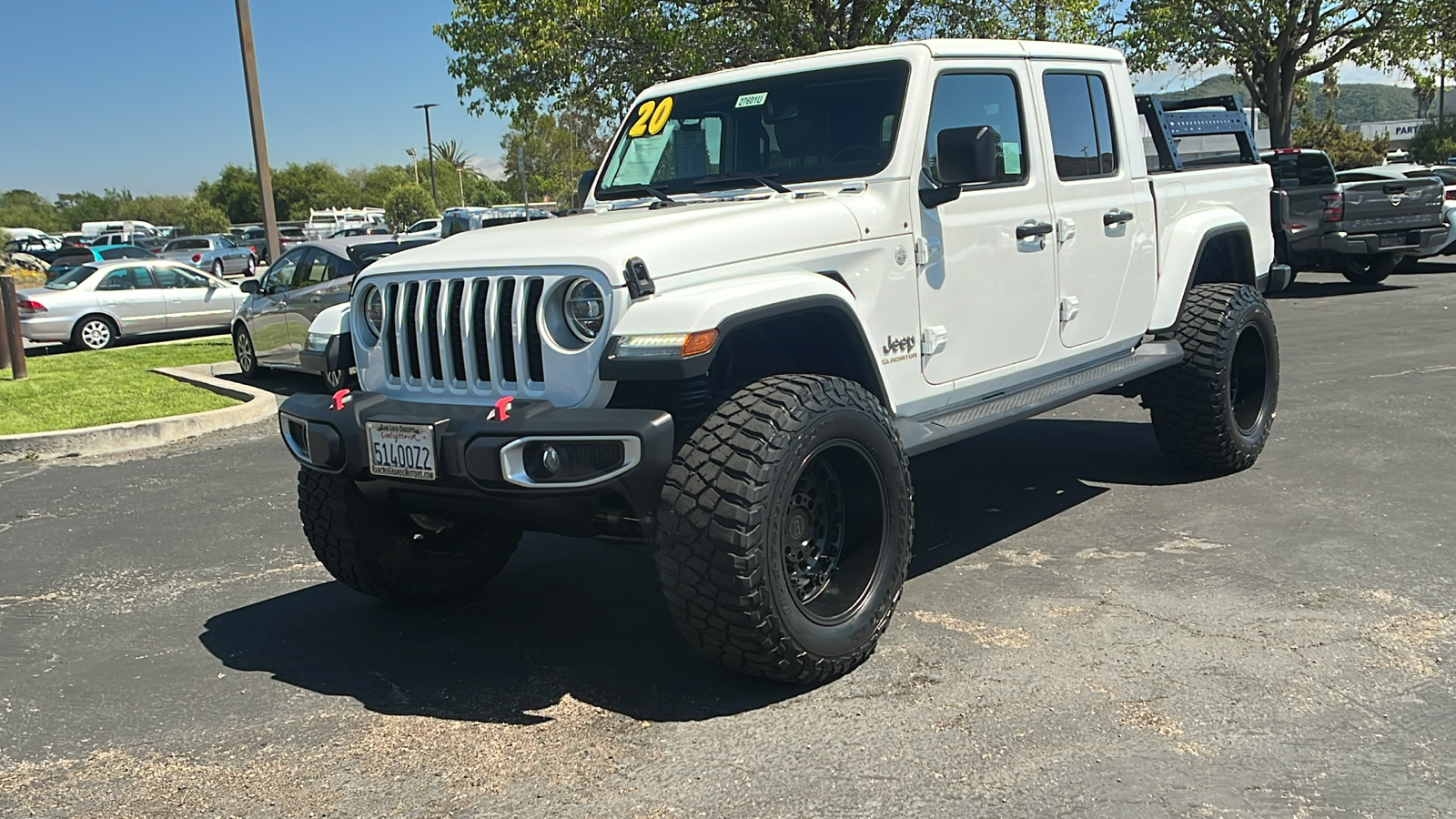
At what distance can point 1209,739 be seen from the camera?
348 cm

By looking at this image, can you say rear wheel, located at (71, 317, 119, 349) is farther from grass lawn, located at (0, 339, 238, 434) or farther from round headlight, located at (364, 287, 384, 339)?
round headlight, located at (364, 287, 384, 339)

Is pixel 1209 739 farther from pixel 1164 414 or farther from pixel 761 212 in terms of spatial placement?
pixel 1164 414

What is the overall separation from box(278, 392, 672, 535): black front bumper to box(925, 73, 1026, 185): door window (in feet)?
6.17

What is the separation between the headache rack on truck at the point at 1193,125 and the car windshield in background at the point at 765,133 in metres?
2.23

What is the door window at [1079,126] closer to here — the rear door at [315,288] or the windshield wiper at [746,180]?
the windshield wiper at [746,180]

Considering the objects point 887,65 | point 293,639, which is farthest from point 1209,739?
point 293,639

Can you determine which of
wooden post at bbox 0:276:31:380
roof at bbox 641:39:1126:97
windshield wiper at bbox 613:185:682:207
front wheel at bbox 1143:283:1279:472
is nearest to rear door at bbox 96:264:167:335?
wooden post at bbox 0:276:31:380

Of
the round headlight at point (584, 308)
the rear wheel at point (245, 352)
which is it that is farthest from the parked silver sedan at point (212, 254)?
the round headlight at point (584, 308)

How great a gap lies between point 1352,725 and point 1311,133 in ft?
201

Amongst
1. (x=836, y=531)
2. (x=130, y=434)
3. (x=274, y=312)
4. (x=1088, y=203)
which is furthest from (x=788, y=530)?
(x=274, y=312)

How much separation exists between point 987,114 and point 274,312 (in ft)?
30.4

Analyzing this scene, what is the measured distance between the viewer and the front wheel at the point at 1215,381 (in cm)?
618

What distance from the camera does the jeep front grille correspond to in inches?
152

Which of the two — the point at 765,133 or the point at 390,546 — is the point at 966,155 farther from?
the point at 390,546
